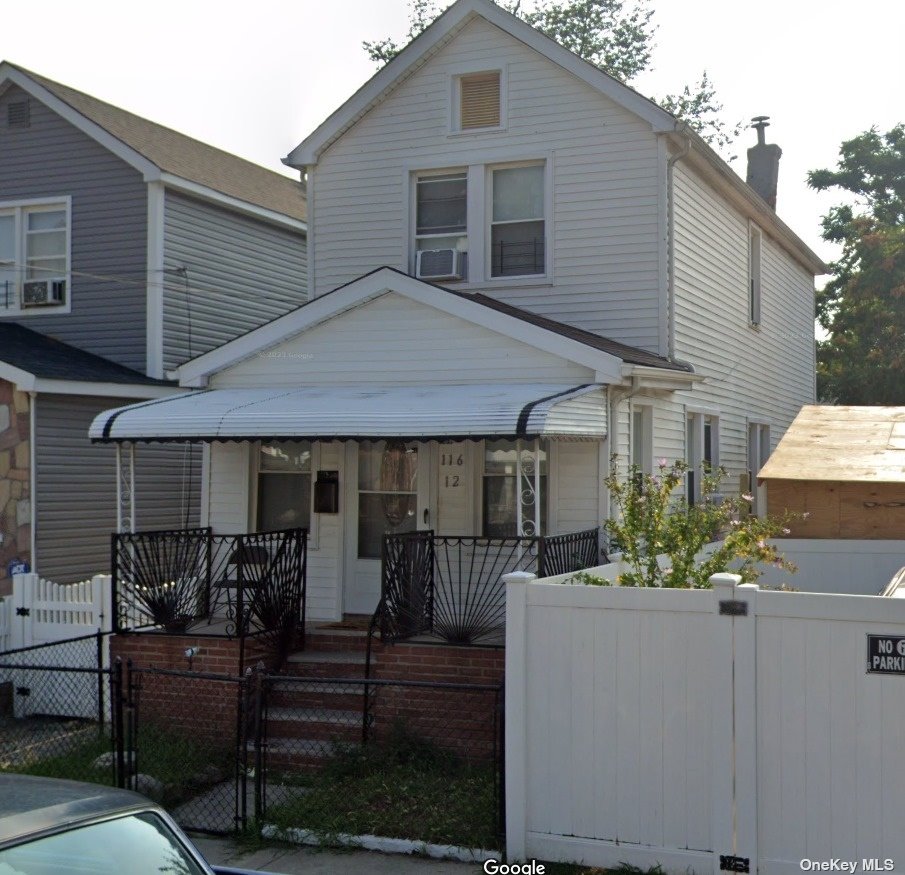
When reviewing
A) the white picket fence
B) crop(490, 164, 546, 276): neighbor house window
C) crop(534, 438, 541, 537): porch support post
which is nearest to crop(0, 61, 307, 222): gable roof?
crop(490, 164, 546, 276): neighbor house window

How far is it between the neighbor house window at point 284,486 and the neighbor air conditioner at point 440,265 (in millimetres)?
2769

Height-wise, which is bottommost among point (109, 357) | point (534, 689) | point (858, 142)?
point (534, 689)

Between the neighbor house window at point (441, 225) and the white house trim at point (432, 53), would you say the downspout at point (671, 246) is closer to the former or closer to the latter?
the white house trim at point (432, 53)

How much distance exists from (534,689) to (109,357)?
11.1 meters

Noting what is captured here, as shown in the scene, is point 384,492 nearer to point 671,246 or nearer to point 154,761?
point 154,761

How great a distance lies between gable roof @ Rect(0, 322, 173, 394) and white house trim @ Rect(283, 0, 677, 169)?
3.70 meters

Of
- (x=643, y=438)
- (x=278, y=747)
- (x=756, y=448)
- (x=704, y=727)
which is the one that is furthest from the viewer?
(x=756, y=448)

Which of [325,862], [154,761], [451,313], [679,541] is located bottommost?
[325,862]

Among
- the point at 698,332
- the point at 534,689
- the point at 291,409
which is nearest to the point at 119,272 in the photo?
the point at 291,409

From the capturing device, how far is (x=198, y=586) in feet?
35.3

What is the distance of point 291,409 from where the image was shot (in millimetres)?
11031

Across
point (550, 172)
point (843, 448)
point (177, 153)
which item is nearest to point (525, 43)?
point (550, 172)

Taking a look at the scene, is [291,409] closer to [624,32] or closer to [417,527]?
[417,527]

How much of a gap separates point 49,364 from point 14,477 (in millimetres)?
1558
